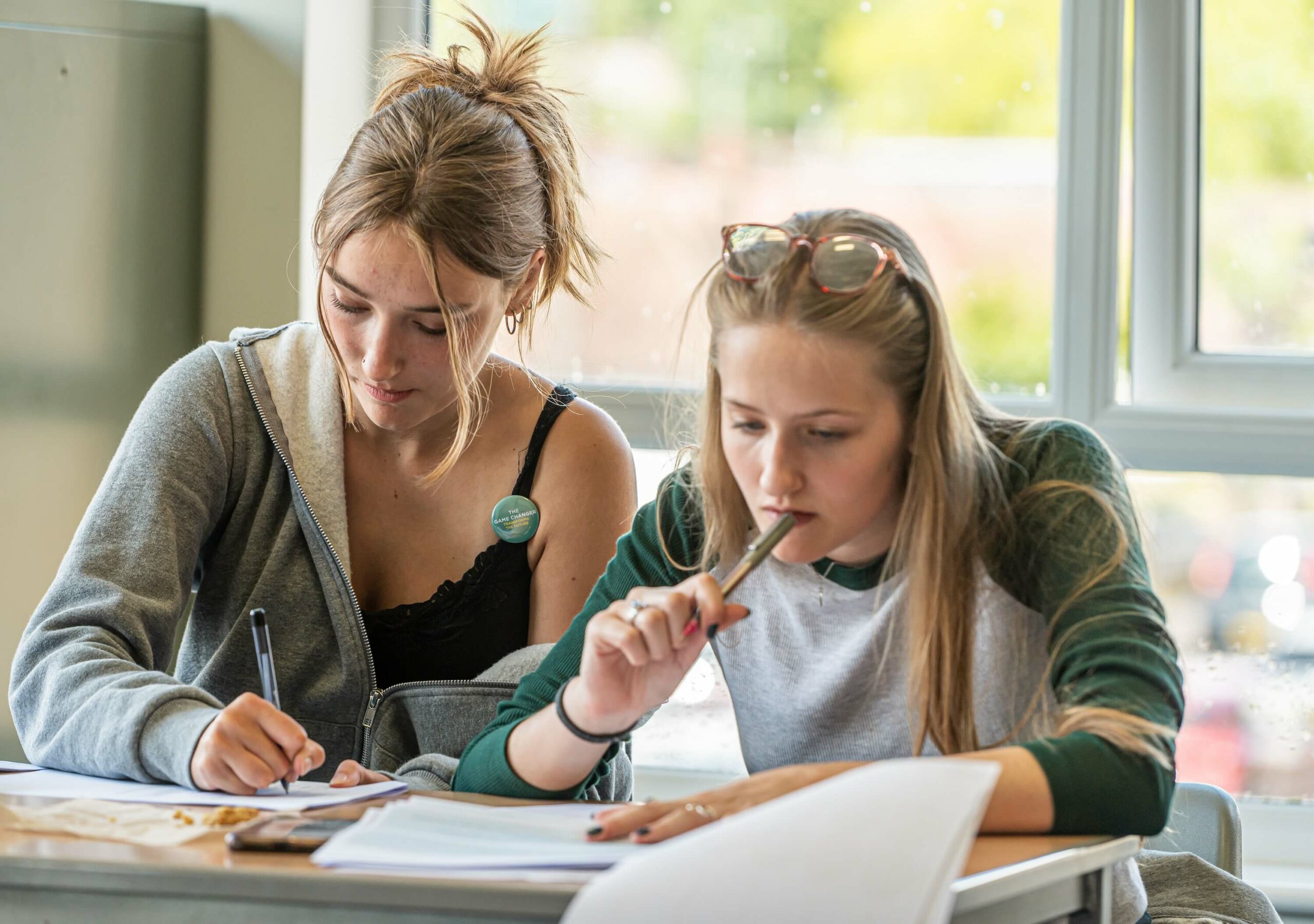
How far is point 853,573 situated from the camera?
4.31 ft

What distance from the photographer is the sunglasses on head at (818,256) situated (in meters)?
1.19

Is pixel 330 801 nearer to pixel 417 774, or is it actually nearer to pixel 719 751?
pixel 417 774

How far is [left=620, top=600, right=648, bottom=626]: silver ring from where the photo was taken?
1.11m

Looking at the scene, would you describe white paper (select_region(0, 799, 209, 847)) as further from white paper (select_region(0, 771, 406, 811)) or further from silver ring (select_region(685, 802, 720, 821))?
silver ring (select_region(685, 802, 720, 821))

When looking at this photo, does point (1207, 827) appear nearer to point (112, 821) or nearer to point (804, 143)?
point (112, 821)

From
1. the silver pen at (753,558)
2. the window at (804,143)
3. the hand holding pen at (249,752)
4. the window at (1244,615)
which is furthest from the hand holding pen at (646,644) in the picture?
the window at (1244,615)

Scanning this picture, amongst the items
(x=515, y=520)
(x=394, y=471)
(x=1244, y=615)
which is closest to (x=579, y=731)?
(x=515, y=520)

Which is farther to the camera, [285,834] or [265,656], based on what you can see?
[265,656]

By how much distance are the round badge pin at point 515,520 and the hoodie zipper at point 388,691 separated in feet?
0.62

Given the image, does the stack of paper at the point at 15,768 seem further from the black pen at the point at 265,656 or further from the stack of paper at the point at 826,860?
the stack of paper at the point at 826,860

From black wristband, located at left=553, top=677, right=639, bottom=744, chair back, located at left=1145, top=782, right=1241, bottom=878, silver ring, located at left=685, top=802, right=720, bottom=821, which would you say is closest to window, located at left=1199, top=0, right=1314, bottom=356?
chair back, located at left=1145, top=782, right=1241, bottom=878

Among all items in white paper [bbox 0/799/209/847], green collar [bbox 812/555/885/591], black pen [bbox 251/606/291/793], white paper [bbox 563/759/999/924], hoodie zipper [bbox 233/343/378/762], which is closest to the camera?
white paper [bbox 563/759/999/924]

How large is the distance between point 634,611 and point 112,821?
0.42m

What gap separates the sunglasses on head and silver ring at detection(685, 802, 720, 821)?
458 mm
